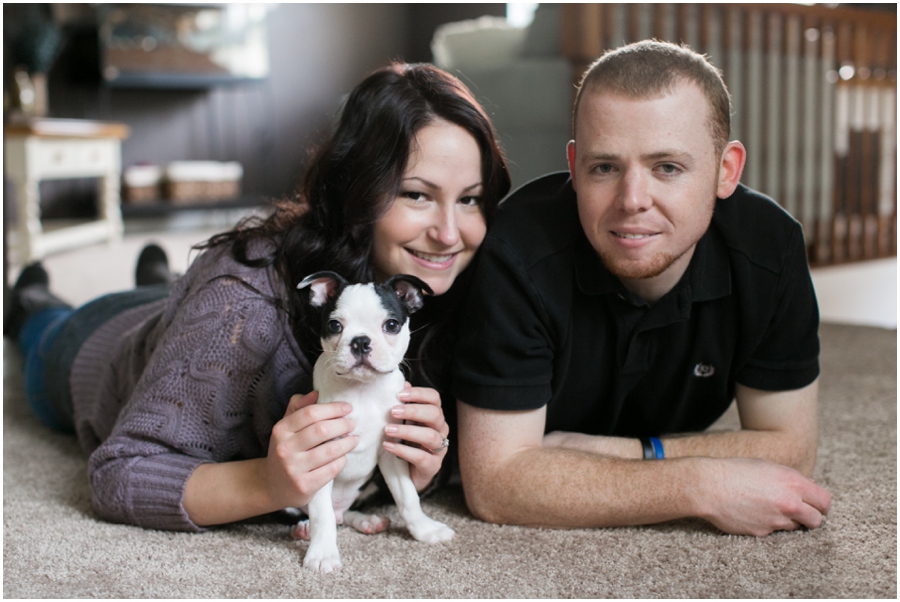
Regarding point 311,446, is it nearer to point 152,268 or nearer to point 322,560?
point 322,560

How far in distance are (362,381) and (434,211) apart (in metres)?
0.33

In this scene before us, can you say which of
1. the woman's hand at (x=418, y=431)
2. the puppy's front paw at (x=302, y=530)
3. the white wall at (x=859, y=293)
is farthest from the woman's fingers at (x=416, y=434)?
the white wall at (x=859, y=293)

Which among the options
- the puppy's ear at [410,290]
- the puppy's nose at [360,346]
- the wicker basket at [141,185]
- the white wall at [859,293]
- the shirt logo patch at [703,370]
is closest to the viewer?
the puppy's nose at [360,346]

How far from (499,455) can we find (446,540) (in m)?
0.14

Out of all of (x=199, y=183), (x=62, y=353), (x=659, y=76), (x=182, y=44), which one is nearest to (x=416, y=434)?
(x=659, y=76)

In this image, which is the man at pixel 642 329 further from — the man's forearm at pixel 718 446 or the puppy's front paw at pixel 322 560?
the puppy's front paw at pixel 322 560

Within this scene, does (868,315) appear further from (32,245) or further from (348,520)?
(32,245)

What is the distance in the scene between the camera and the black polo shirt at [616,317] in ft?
4.03

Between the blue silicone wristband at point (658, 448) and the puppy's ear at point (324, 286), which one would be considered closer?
the puppy's ear at point (324, 286)

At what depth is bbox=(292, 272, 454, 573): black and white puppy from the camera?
1.02 m

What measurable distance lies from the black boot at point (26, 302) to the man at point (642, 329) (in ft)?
4.80

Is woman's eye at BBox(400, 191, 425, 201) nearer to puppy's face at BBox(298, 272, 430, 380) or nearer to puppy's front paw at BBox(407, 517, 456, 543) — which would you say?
puppy's face at BBox(298, 272, 430, 380)

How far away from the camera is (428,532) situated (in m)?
1.19

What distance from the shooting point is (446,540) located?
119cm
